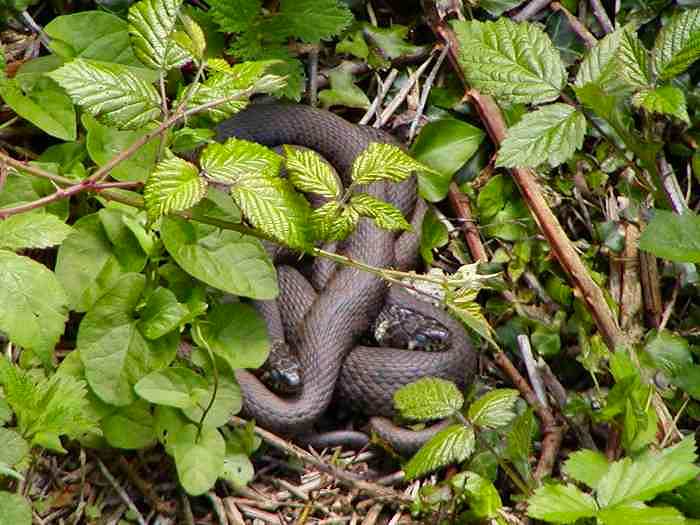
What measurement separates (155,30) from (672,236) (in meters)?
2.04

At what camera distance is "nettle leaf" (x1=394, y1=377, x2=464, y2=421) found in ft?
11.6

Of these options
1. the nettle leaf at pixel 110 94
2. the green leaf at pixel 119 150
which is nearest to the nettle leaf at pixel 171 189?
the nettle leaf at pixel 110 94

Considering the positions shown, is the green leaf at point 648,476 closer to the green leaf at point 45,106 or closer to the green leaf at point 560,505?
the green leaf at point 560,505

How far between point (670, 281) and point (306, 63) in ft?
5.99

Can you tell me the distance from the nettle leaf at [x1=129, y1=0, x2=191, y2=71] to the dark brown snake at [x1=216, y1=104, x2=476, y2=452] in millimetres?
1414

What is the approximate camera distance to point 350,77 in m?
4.60

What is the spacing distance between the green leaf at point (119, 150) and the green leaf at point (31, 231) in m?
0.54

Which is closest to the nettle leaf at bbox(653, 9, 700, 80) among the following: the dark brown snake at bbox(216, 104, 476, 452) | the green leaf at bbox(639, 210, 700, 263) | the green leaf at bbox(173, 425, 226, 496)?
the green leaf at bbox(639, 210, 700, 263)

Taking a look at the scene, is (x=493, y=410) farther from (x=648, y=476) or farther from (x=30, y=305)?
(x=30, y=305)

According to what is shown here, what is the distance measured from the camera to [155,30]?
10.0 feet

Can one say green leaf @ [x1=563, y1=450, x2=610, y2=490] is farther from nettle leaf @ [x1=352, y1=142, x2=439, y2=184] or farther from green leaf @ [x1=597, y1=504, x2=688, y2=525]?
nettle leaf @ [x1=352, y1=142, x2=439, y2=184]

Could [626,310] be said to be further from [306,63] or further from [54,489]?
[54,489]

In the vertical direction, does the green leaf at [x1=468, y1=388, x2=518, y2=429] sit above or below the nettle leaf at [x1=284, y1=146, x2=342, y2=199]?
below

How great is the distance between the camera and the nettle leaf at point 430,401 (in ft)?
11.6
